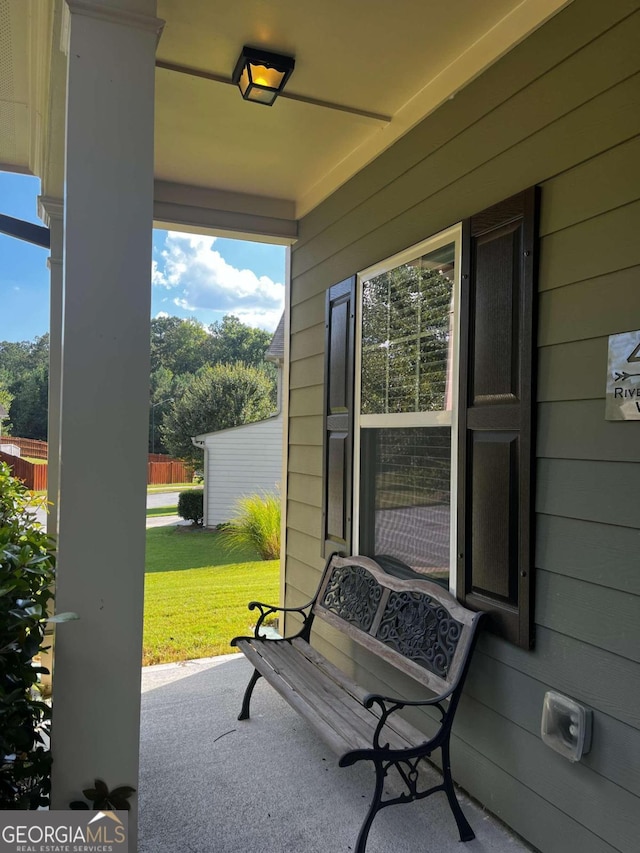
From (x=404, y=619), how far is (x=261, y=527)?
636cm

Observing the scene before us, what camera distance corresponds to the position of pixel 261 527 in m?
8.52

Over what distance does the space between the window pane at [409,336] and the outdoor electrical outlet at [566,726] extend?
1071 mm

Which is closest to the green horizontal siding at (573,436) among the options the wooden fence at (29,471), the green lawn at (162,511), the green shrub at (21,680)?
the green shrub at (21,680)

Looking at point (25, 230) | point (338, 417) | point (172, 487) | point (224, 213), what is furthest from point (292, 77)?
point (172, 487)

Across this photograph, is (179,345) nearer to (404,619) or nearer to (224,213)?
(224,213)

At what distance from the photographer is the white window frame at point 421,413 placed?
221 centimetres

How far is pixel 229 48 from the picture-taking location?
2.16 meters

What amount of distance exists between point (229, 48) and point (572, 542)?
6.83 ft

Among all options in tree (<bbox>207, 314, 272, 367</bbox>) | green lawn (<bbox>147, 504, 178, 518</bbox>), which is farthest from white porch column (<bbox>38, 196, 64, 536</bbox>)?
Result: tree (<bbox>207, 314, 272, 367</bbox>)

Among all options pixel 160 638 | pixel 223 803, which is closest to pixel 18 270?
pixel 160 638

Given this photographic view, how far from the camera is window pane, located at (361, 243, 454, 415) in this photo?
2334 millimetres

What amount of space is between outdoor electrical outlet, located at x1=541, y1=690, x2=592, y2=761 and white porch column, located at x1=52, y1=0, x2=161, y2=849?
1.18 meters

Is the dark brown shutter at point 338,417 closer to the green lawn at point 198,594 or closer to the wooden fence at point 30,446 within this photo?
the green lawn at point 198,594

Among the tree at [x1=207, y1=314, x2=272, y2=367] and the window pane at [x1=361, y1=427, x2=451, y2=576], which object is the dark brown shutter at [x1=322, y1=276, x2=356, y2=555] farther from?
the tree at [x1=207, y1=314, x2=272, y2=367]
